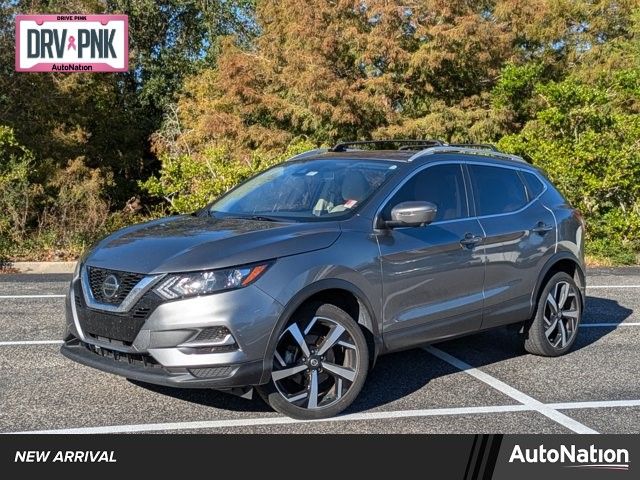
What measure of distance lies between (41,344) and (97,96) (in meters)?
24.7

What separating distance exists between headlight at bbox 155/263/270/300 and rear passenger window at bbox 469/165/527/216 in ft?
7.95

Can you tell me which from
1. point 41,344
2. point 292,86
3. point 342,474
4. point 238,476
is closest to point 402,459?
point 342,474

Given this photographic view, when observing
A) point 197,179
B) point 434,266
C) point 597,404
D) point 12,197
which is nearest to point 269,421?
point 434,266

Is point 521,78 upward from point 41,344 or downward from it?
upward

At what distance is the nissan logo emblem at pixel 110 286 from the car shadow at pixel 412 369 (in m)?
1.01

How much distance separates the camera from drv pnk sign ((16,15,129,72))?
2191 cm

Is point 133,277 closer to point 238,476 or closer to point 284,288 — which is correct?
point 284,288

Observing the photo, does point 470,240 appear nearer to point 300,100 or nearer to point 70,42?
point 300,100

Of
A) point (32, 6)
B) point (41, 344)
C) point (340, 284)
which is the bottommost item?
point (41, 344)

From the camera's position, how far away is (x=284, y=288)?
4.57 m

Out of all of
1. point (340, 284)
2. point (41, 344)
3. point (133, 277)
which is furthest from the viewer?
point (41, 344)

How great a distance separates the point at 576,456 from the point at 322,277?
5.80ft

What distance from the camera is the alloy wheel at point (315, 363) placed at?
4.73 metres

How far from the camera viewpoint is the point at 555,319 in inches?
265
